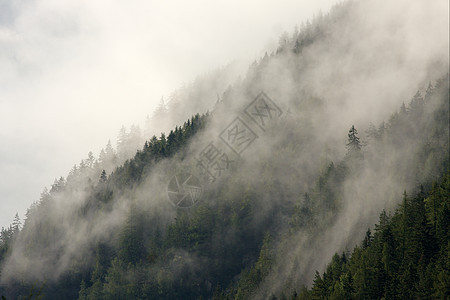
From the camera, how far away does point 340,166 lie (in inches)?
5581

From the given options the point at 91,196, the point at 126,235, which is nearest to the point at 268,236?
the point at 126,235

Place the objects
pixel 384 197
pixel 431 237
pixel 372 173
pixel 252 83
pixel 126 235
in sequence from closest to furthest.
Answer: pixel 431 237
pixel 384 197
pixel 372 173
pixel 126 235
pixel 252 83

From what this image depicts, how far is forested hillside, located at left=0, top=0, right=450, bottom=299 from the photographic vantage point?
115688 mm

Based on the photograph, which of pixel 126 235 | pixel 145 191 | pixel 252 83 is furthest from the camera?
pixel 252 83

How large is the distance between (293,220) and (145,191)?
49.9 m

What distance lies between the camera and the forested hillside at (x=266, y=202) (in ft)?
380

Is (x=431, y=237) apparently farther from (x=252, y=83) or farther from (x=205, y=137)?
(x=252, y=83)

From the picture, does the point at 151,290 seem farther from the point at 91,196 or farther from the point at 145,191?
the point at 91,196

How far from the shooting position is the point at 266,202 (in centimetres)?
15238

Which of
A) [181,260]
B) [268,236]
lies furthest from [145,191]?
[268,236]

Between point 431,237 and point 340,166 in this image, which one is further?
point 340,166

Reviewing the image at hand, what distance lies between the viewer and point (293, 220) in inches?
5463

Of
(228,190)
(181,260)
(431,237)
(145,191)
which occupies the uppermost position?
(145,191)

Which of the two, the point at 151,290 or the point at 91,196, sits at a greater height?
the point at 91,196
